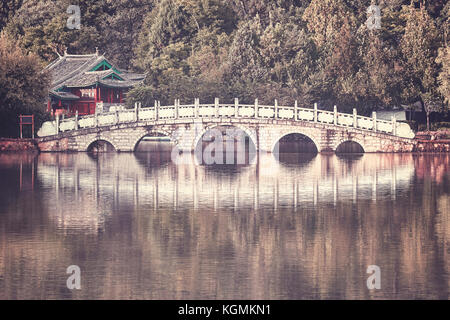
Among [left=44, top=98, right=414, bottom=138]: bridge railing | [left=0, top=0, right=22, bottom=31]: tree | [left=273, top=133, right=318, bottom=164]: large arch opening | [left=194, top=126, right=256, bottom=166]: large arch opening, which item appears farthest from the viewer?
[left=0, top=0, right=22, bottom=31]: tree

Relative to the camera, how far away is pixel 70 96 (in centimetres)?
7694

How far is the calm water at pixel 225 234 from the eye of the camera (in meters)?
17.9

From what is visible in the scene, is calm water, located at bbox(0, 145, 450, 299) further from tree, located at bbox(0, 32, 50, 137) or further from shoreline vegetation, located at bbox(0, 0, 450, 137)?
shoreline vegetation, located at bbox(0, 0, 450, 137)

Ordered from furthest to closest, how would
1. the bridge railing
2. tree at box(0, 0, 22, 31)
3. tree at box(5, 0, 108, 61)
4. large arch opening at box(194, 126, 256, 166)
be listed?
1. tree at box(0, 0, 22, 31)
2. tree at box(5, 0, 108, 61)
3. the bridge railing
4. large arch opening at box(194, 126, 256, 166)

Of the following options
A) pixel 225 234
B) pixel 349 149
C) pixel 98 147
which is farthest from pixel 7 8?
pixel 225 234

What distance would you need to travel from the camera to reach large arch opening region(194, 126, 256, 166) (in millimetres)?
48875

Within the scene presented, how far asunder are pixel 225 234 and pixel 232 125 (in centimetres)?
3177

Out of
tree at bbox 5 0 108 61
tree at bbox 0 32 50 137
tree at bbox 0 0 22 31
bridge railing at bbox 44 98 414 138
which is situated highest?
tree at bbox 0 0 22 31

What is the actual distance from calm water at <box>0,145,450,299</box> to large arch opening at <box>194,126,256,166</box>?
8230 millimetres

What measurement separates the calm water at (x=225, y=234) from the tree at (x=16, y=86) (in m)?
17.3

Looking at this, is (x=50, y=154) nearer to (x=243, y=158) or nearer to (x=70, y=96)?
(x=243, y=158)

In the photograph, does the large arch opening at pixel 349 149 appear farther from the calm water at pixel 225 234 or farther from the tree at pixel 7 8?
the tree at pixel 7 8

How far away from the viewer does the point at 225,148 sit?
201ft

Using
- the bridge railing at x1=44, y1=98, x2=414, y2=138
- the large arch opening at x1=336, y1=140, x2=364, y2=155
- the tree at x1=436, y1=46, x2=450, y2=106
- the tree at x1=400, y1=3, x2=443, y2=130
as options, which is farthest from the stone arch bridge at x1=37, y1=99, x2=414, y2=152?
the tree at x1=400, y1=3, x2=443, y2=130
